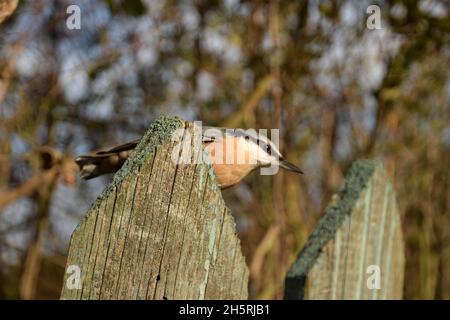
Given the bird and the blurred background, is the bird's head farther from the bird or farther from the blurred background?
the blurred background

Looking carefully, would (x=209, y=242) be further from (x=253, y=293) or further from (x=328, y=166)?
(x=328, y=166)

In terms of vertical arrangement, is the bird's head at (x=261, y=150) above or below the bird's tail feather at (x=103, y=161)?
above

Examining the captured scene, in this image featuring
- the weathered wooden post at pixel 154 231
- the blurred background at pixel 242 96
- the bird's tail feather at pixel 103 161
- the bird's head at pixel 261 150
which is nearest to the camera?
the weathered wooden post at pixel 154 231

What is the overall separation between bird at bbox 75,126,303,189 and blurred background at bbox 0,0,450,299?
1.37m

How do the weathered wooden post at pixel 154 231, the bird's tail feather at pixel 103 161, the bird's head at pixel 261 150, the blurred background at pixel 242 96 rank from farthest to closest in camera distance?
the blurred background at pixel 242 96, the bird's head at pixel 261 150, the bird's tail feather at pixel 103 161, the weathered wooden post at pixel 154 231

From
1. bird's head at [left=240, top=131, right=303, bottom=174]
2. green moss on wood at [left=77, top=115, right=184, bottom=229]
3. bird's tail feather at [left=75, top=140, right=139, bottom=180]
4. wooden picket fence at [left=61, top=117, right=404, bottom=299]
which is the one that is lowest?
wooden picket fence at [left=61, top=117, right=404, bottom=299]

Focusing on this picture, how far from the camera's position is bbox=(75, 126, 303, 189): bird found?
2289 millimetres

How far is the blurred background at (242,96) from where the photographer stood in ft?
13.7

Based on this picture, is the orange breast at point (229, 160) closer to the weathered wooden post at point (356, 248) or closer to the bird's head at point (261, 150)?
the bird's head at point (261, 150)

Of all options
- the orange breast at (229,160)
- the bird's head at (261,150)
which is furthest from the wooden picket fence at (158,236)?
the bird's head at (261,150)

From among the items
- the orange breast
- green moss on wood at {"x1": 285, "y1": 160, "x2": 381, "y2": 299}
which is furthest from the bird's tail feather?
green moss on wood at {"x1": 285, "y1": 160, "x2": 381, "y2": 299}

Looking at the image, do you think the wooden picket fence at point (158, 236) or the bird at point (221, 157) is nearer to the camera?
the wooden picket fence at point (158, 236)

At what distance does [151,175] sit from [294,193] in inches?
132

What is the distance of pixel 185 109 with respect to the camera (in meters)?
5.11
